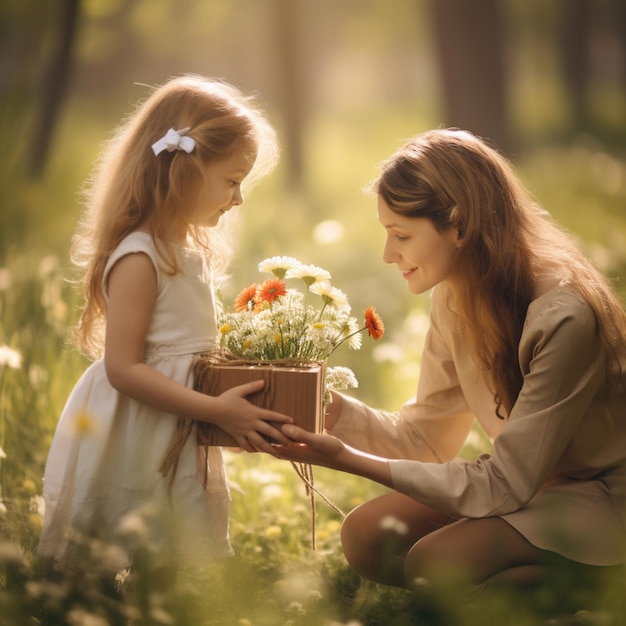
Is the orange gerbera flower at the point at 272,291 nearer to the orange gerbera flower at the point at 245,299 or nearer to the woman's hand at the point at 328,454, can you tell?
the orange gerbera flower at the point at 245,299

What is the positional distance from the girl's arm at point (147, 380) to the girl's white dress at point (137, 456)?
5 cm

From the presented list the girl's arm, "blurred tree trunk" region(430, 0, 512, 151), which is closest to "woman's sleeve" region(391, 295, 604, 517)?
the girl's arm

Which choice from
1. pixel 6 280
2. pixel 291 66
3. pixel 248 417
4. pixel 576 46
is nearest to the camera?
pixel 248 417

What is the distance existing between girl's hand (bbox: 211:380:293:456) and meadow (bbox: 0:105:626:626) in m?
0.36

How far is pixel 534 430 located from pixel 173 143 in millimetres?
1267

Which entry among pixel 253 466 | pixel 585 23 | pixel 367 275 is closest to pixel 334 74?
pixel 585 23

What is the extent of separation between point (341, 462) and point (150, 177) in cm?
96

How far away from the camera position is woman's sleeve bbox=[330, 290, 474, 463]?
2.80 m

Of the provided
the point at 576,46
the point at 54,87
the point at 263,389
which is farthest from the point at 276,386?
the point at 576,46

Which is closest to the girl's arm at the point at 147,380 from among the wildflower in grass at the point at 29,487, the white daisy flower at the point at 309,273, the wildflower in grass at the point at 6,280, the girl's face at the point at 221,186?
the girl's face at the point at 221,186

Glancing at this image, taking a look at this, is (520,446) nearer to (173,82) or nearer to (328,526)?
(328,526)

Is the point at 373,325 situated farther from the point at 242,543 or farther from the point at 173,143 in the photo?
the point at 242,543

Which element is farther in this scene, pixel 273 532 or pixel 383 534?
pixel 273 532

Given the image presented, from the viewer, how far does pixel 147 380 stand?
2.26m
